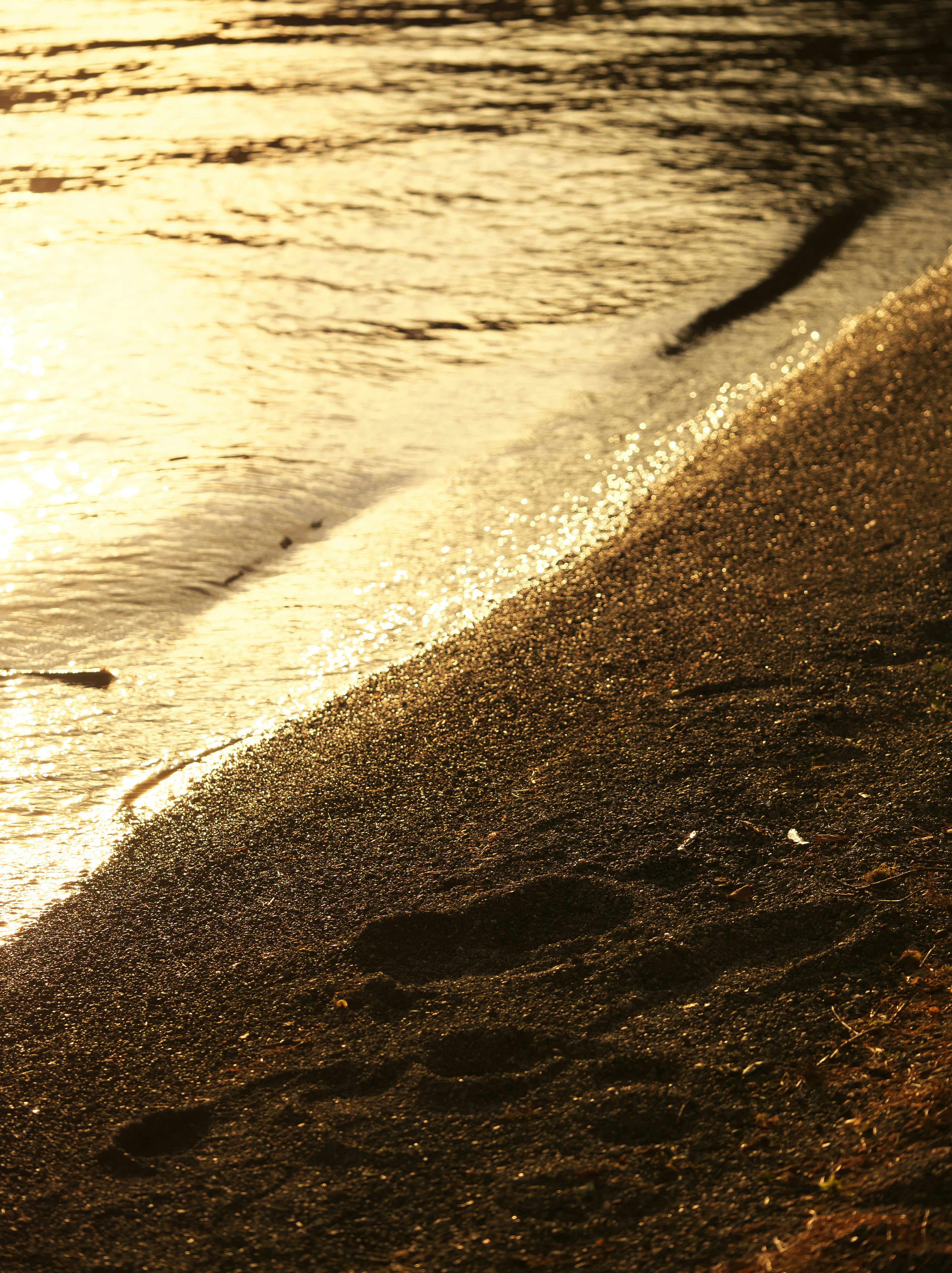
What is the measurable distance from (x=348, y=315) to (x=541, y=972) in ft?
17.3

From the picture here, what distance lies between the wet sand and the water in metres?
0.43

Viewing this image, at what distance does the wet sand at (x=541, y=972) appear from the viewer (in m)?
2.20

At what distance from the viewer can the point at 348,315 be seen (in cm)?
724

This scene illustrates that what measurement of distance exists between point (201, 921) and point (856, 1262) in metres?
1.63

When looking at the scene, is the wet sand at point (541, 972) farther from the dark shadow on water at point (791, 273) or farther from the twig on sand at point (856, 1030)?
the dark shadow on water at point (791, 273)

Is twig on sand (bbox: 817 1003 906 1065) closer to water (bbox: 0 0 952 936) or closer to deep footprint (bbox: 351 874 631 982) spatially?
deep footprint (bbox: 351 874 631 982)

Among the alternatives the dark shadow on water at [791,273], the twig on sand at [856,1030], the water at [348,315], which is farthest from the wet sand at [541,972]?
the dark shadow on water at [791,273]

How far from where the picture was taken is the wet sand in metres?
2.20

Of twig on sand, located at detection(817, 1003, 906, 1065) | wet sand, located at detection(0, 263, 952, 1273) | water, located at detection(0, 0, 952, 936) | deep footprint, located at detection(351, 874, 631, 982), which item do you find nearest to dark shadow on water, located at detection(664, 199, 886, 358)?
water, located at detection(0, 0, 952, 936)

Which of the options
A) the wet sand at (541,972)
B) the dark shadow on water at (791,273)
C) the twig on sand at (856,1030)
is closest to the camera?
the wet sand at (541,972)

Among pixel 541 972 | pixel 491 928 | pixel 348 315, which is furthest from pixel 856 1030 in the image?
pixel 348 315

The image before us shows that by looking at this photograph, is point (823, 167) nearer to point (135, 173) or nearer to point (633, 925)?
A: point (135, 173)

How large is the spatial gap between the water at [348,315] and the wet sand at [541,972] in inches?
17.0

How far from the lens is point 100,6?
15188 mm
